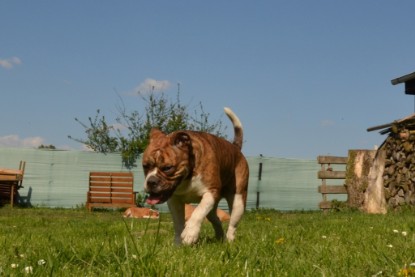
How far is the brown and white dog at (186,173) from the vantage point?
16.8 feet

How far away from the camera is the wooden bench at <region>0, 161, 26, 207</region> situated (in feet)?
69.0

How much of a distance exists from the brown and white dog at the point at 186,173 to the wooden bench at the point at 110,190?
15.3 metres

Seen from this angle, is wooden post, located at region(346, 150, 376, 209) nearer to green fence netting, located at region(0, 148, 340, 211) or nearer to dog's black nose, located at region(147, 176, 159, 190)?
green fence netting, located at region(0, 148, 340, 211)

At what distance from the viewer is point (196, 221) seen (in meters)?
5.12

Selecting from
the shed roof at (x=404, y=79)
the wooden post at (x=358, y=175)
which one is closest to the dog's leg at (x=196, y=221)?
the wooden post at (x=358, y=175)

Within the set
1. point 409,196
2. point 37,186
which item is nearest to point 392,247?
point 409,196

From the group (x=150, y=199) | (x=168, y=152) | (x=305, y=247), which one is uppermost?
(x=168, y=152)

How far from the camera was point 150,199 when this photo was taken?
520cm

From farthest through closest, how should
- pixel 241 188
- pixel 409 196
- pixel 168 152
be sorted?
1. pixel 409 196
2. pixel 241 188
3. pixel 168 152

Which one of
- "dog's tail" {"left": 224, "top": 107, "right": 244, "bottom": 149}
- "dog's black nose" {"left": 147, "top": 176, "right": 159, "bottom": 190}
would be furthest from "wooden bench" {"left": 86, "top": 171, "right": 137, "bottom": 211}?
"dog's black nose" {"left": 147, "top": 176, "right": 159, "bottom": 190}

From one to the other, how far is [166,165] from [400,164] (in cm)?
1307

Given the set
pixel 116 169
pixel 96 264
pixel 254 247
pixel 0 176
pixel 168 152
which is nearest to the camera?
pixel 96 264

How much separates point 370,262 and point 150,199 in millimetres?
2144

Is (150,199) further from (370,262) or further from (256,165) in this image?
(256,165)
